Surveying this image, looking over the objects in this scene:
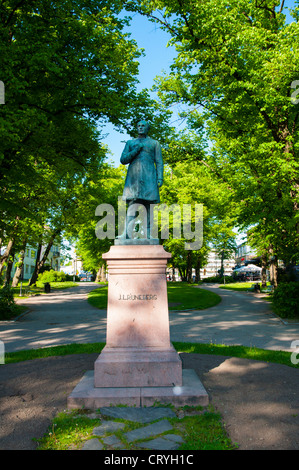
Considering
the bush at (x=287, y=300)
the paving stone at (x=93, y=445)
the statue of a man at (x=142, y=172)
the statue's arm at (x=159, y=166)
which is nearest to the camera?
the paving stone at (x=93, y=445)

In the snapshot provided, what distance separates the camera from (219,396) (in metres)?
4.74

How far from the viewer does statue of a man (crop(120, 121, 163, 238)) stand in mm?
6062

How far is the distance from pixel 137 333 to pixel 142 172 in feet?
9.17

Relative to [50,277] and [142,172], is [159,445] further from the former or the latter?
[50,277]

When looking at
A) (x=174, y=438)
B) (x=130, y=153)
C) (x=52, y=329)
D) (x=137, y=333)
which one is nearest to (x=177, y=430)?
(x=174, y=438)

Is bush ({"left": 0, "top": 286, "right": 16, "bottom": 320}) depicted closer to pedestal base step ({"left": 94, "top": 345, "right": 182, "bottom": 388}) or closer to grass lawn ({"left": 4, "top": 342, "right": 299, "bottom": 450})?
pedestal base step ({"left": 94, "top": 345, "right": 182, "bottom": 388})

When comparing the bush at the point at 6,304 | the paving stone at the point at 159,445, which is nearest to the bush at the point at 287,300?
the bush at the point at 6,304

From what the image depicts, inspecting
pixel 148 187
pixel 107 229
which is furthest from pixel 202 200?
pixel 148 187

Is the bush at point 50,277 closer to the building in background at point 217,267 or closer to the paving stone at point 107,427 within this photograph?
the paving stone at point 107,427

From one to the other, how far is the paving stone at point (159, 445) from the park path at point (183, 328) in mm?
6106

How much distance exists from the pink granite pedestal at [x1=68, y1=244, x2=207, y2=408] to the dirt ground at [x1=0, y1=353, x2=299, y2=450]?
1.51 feet

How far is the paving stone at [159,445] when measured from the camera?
3.35m

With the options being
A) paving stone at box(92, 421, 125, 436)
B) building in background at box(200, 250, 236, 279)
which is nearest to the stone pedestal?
paving stone at box(92, 421, 125, 436)
